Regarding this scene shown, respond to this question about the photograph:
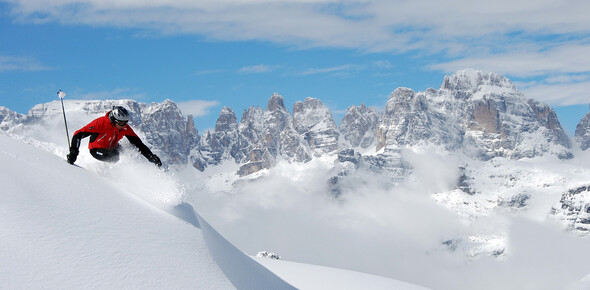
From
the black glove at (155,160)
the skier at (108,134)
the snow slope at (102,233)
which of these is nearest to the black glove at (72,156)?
the snow slope at (102,233)

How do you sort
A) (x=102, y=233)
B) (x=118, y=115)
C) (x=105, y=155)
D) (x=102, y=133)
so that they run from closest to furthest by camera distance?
1. (x=102, y=233)
2. (x=105, y=155)
3. (x=118, y=115)
4. (x=102, y=133)

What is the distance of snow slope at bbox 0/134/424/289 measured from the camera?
8.93 m

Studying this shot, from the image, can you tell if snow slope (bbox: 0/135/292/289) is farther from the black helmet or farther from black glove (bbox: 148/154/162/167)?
the black helmet

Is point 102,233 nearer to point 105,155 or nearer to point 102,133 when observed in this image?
point 105,155

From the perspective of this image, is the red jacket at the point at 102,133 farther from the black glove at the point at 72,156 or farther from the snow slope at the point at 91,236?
the snow slope at the point at 91,236

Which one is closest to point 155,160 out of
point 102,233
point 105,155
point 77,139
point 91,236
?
point 105,155

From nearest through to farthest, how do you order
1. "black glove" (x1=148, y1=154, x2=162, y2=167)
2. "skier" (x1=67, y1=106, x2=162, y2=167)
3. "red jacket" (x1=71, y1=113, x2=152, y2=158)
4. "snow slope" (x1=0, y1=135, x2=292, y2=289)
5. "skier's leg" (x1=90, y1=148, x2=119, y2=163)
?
"snow slope" (x1=0, y1=135, x2=292, y2=289)
"skier's leg" (x1=90, y1=148, x2=119, y2=163)
"skier" (x1=67, y1=106, x2=162, y2=167)
"red jacket" (x1=71, y1=113, x2=152, y2=158)
"black glove" (x1=148, y1=154, x2=162, y2=167)

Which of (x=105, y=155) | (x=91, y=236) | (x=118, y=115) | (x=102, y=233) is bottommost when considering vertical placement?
(x=91, y=236)

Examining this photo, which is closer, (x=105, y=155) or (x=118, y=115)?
(x=105, y=155)

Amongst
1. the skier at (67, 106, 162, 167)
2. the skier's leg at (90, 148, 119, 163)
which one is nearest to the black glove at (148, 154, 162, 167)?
the skier at (67, 106, 162, 167)

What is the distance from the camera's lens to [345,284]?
1839 centimetres

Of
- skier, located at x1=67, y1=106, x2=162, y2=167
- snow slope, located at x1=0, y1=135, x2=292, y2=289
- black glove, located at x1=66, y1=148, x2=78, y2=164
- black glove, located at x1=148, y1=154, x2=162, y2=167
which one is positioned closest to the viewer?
snow slope, located at x1=0, y1=135, x2=292, y2=289

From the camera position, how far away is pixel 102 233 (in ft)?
33.0

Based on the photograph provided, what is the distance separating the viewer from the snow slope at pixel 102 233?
29.3 feet
